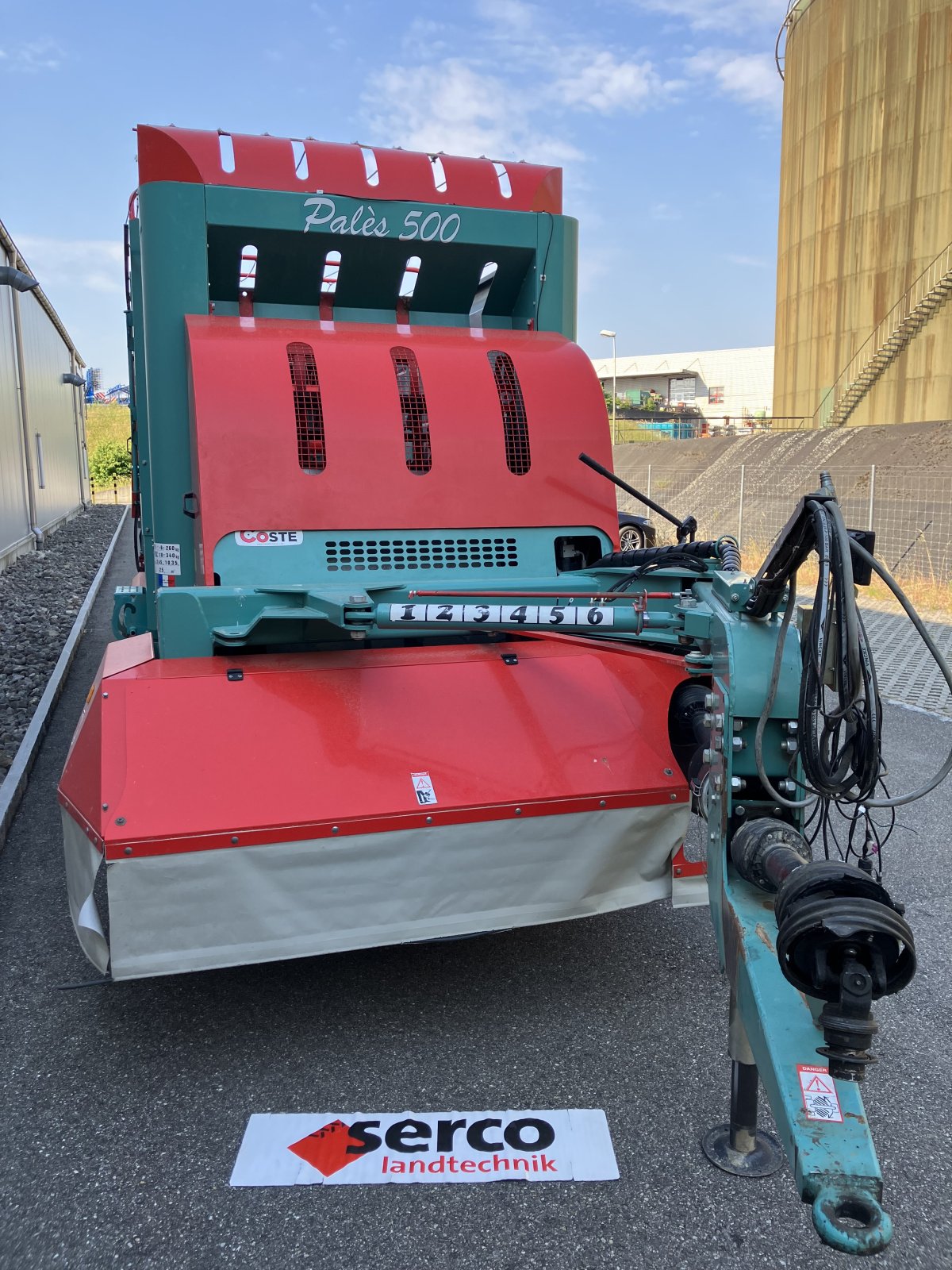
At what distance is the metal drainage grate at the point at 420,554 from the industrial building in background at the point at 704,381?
64890 millimetres

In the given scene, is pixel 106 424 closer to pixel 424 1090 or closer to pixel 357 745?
pixel 357 745

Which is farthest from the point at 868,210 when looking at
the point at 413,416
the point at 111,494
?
the point at 111,494

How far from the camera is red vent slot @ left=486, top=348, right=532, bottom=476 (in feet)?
13.9

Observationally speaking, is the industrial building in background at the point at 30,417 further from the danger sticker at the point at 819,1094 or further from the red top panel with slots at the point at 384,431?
the danger sticker at the point at 819,1094

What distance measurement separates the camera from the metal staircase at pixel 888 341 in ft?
82.2

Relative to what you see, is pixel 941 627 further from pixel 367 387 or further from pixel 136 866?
pixel 136 866

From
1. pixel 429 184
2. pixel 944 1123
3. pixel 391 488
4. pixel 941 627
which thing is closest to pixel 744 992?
pixel 944 1123

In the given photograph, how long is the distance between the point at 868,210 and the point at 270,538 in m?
28.3

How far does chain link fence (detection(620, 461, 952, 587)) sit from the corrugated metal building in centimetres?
5000

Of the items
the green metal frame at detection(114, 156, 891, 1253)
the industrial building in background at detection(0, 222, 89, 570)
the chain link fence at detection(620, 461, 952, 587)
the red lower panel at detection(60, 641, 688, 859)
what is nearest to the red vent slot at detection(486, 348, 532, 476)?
the green metal frame at detection(114, 156, 891, 1253)

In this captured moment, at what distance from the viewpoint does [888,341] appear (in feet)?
87.4

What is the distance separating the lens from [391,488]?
4.03m

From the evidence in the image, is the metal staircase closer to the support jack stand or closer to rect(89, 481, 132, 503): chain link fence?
the support jack stand

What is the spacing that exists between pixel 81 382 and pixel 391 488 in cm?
2852
